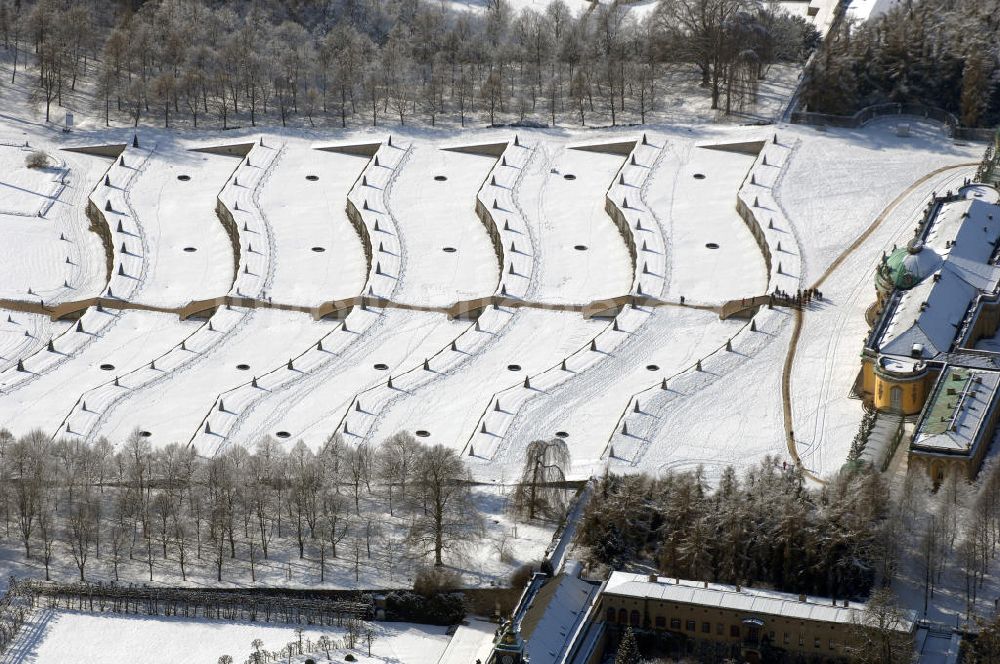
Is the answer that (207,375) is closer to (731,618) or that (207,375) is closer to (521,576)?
(521,576)

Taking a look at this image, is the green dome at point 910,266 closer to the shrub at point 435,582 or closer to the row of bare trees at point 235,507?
the row of bare trees at point 235,507

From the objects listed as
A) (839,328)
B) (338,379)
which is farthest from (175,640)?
(839,328)

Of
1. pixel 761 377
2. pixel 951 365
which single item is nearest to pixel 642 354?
pixel 761 377

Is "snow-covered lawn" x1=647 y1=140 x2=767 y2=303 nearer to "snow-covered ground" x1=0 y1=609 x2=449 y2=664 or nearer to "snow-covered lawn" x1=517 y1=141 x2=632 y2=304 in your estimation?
"snow-covered lawn" x1=517 y1=141 x2=632 y2=304

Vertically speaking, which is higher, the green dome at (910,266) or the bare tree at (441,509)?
the green dome at (910,266)

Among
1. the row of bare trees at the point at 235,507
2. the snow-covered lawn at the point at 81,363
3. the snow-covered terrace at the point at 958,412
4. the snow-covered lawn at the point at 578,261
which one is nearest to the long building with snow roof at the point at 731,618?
the row of bare trees at the point at 235,507

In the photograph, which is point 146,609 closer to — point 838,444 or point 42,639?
point 42,639
